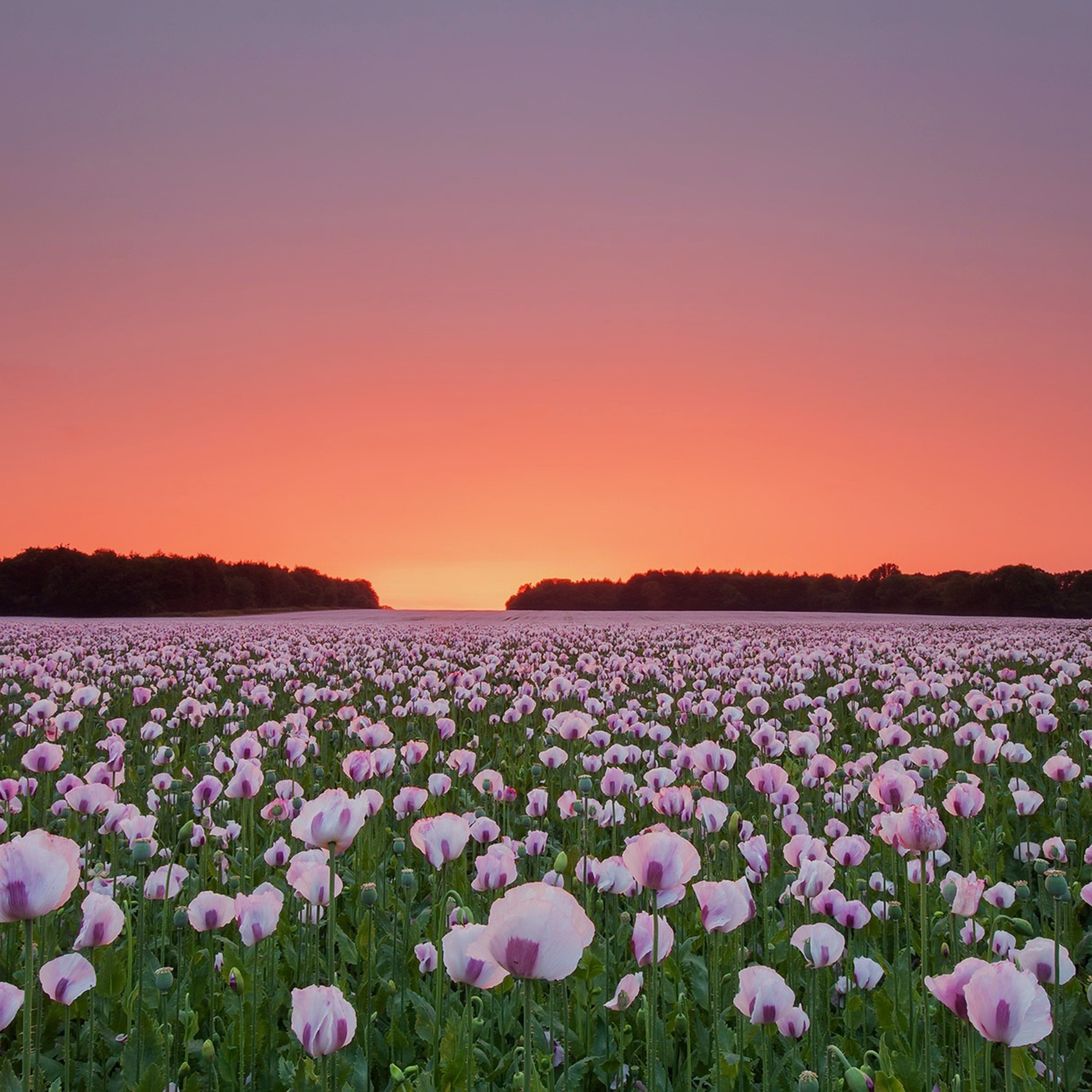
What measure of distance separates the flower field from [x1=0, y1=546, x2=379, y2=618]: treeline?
64.4 m

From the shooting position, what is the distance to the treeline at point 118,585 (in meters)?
67.2

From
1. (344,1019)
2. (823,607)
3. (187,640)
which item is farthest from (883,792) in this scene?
(823,607)

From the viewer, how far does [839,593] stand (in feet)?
247

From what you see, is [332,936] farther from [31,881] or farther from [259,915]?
[31,881]

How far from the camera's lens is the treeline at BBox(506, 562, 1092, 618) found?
6719 centimetres

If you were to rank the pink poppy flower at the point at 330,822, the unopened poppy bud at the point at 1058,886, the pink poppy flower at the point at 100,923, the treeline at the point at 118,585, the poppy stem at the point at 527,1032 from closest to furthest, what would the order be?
the poppy stem at the point at 527,1032, the unopened poppy bud at the point at 1058,886, the pink poppy flower at the point at 330,822, the pink poppy flower at the point at 100,923, the treeline at the point at 118,585

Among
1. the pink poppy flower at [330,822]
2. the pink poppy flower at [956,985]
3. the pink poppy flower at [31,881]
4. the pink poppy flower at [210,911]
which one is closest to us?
the pink poppy flower at [31,881]

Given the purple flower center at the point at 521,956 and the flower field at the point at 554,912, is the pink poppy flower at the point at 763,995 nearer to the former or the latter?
the flower field at the point at 554,912

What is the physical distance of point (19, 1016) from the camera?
2.85 meters

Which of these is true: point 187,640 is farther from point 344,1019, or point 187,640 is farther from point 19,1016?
point 344,1019

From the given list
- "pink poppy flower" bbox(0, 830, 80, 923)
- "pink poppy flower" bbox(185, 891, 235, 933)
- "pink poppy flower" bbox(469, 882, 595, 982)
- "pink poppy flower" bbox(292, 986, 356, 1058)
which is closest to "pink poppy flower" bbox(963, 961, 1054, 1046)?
"pink poppy flower" bbox(469, 882, 595, 982)

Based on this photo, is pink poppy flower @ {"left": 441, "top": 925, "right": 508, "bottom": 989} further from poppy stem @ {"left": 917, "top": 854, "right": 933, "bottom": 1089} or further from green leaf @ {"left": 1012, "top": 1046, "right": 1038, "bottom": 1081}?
green leaf @ {"left": 1012, "top": 1046, "right": 1038, "bottom": 1081}

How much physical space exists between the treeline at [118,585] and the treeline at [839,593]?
25.6m

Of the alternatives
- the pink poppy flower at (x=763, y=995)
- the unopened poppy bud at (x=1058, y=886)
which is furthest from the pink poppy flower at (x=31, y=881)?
the unopened poppy bud at (x=1058, y=886)
